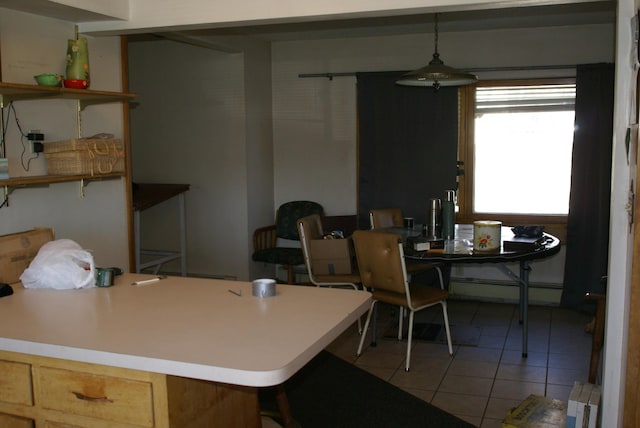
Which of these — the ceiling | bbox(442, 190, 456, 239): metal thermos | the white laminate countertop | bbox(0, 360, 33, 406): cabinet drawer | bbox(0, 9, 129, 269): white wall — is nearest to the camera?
the white laminate countertop

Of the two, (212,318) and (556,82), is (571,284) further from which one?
(212,318)

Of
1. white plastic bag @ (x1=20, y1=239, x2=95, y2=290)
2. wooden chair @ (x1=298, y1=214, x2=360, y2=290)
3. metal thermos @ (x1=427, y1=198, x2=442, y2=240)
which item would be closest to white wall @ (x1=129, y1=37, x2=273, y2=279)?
wooden chair @ (x1=298, y1=214, x2=360, y2=290)

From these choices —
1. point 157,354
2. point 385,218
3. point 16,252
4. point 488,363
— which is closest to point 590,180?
point 385,218

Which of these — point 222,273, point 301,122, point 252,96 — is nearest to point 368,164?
point 301,122

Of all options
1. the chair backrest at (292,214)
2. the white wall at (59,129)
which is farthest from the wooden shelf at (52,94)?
the chair backrest at (292,214)

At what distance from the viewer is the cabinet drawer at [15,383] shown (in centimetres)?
205

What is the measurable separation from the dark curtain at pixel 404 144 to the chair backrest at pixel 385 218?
0.54 m

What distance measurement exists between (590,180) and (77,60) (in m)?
4.00

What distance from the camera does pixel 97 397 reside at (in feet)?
6.41

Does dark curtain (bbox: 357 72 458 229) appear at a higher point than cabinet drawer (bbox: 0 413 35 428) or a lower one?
higher

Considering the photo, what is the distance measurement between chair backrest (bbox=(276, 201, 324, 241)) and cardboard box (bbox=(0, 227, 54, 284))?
3.43 m

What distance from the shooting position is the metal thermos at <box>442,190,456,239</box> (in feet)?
14.8

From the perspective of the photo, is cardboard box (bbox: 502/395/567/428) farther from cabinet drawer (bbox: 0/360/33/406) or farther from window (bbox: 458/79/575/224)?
window (bbox: 458/79/575/224)

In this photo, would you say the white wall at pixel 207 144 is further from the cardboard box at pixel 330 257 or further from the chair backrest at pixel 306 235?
the cardboard box at pixel 330 257
